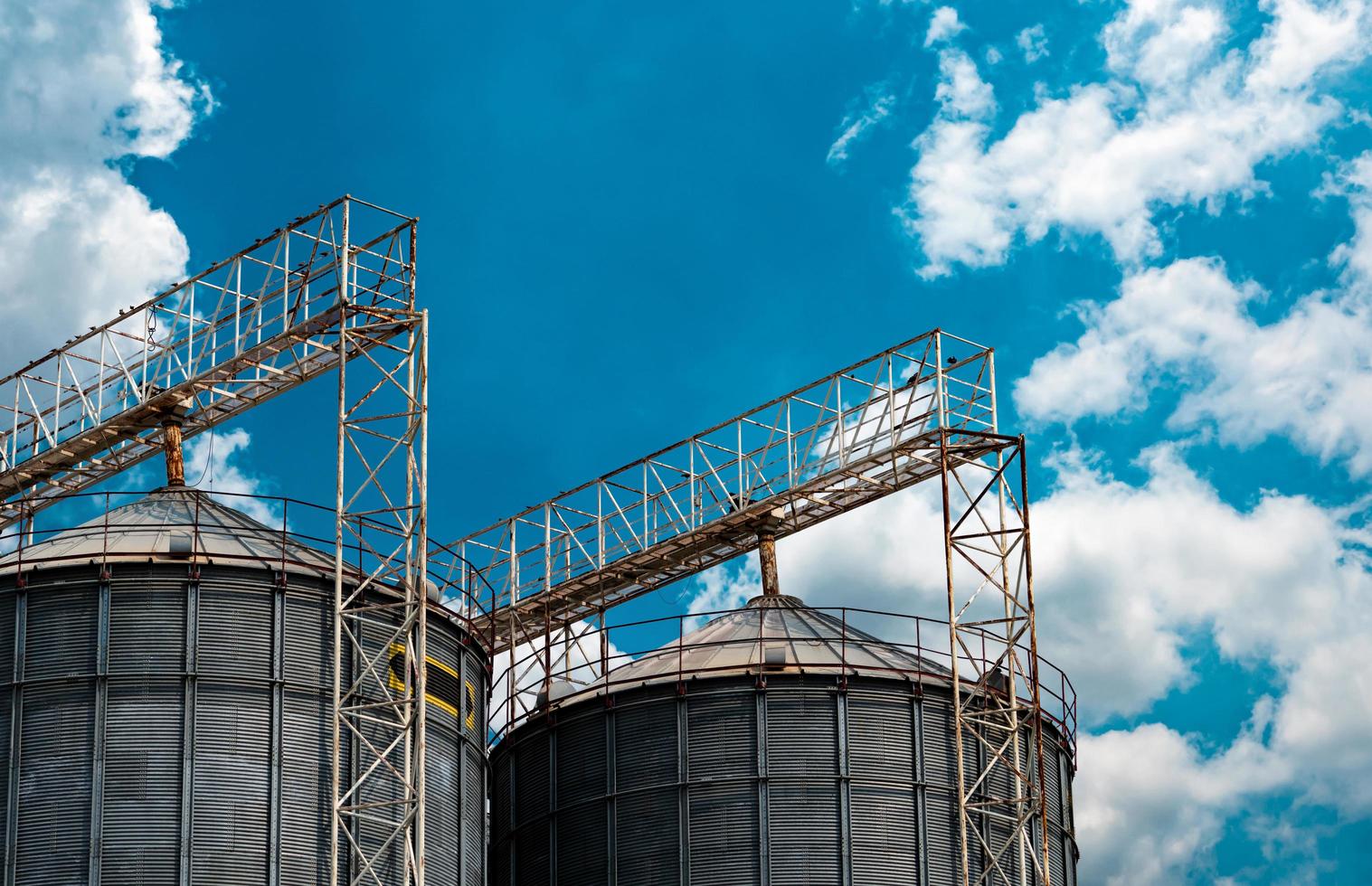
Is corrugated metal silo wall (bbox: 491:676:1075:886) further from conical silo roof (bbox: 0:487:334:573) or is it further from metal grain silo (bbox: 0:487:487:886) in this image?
conical silo roof (bbox: 0:487:334:573)

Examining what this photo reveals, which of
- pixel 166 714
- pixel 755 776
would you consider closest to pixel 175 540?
pixel 166 714

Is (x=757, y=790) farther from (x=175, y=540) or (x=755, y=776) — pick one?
(x=175, y=540)

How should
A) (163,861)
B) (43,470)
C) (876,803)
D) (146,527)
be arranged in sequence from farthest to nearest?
(43,470), (876,803), (146,527), (163,861)

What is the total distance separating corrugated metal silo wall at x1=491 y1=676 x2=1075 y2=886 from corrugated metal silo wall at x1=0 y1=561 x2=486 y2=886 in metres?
7.61

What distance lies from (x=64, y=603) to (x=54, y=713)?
2.21 metres

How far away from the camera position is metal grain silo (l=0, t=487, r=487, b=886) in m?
43.2

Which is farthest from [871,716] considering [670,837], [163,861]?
[163,861]

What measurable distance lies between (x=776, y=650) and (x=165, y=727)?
582 inches

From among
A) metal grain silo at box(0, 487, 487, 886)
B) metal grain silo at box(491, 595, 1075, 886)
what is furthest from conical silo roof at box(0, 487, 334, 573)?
metal grain silo at box(491, 595, 1075, 886)

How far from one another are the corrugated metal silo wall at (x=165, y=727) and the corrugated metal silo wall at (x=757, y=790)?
25.0 ft

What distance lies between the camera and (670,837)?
50.7 metres

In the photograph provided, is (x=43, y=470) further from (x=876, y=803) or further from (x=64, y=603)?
(x=876, y=803)

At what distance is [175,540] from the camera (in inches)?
1829

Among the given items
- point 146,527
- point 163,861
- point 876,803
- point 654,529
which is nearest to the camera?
point 163,861
